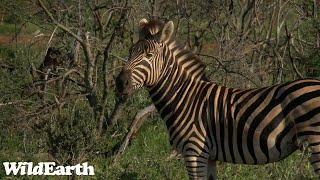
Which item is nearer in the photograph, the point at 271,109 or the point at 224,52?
the point at 271,109

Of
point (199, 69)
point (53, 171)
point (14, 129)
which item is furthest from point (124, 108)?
point (199, 69)

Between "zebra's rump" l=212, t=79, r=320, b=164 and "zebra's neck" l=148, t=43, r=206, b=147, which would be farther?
"zebra's neck" l=148, t=43, r=206, b=147

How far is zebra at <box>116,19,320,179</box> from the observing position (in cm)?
552

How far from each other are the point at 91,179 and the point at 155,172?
752mm

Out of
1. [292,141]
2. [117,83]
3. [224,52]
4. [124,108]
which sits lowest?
[292,141]

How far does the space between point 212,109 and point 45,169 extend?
7.58ft

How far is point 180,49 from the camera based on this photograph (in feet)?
20.6

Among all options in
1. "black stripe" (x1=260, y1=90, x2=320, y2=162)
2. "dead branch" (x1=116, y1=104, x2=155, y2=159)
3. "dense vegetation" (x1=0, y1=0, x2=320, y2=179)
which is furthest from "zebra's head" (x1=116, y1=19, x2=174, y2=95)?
"dead branch" (x1=116, y1=104, x2=155, y2=159)

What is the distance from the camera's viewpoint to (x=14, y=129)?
8297mm

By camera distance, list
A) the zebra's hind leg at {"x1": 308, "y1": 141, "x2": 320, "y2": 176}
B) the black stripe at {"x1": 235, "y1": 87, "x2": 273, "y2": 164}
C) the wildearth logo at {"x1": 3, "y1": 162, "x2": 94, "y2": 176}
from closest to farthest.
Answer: the zebra's hind leg at {"x1": 308, "y1": 141, "x2": 320, "y2": 176}
the black stripe at {"x1": 235, "y1": 87, "x2": 273, "y2": 164}
the wildearth logo at {"x1": 3, "y1": 162, "x2": 94, "y2": 176}

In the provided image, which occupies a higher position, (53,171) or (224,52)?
(224,52)

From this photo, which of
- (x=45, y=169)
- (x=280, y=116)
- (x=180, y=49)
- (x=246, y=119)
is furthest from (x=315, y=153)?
(x=45, y=169)

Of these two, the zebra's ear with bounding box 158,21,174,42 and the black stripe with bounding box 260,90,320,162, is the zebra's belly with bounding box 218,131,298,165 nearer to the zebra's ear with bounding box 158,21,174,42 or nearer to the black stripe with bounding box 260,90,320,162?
the black stripe with bounding box 260,90,320,162

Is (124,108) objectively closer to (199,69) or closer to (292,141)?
(199,69)
